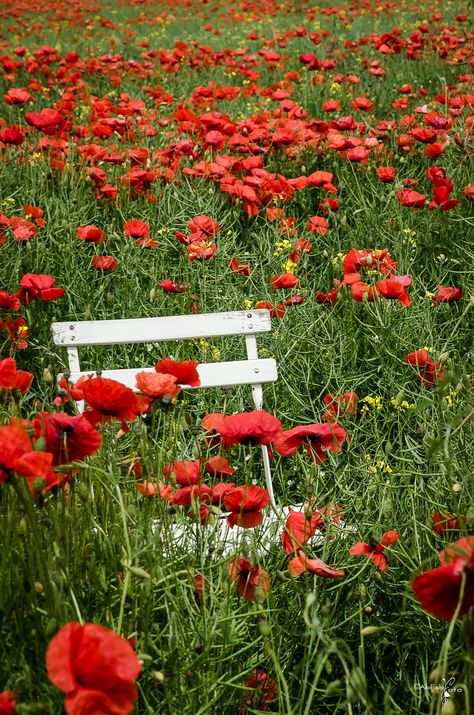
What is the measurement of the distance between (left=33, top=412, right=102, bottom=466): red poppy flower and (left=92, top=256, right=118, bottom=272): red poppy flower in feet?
5.17

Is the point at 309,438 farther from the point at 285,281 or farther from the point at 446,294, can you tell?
the point at 446,294

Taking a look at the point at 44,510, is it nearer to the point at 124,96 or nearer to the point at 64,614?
the point at 64,614

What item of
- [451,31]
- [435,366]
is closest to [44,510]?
[435,366]

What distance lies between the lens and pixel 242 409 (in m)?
2.51

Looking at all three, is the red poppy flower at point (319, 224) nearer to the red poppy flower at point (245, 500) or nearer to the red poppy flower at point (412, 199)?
the red poppy flower at point (412, 199)

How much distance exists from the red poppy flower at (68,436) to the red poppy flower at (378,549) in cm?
56

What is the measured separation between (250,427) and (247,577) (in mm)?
247

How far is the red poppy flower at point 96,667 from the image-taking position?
0.82m

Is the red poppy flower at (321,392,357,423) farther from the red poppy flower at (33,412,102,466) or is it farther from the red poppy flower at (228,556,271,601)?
the red poppy flower at (33,412,102,466)

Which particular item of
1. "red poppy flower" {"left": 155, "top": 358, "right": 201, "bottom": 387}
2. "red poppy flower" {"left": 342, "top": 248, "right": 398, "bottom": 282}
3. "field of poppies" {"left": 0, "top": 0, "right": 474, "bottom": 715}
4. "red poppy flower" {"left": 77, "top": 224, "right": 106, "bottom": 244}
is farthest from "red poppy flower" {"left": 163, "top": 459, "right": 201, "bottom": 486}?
"red poppy flower" {"left": 77, "top": 224, "right": 106, "bottom": 244}

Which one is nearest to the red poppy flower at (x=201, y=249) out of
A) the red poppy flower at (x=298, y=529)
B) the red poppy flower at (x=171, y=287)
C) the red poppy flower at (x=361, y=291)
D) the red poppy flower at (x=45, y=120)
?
the red poppy flower at (x=171, y=287)

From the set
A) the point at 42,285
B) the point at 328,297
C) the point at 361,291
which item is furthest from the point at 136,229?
the point at 361,291

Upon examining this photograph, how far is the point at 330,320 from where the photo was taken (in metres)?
2.71

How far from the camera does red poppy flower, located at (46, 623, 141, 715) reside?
82cm
